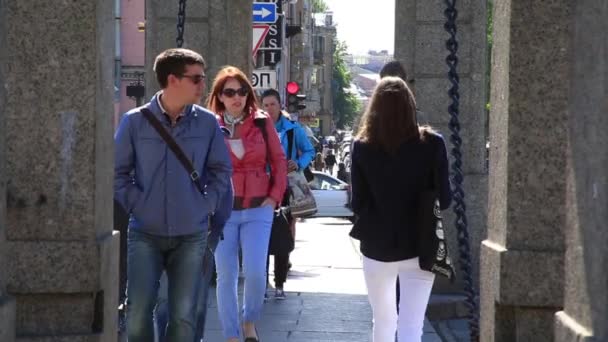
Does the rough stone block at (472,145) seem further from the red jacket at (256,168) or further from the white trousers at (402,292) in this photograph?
the white trousers at (402,292)

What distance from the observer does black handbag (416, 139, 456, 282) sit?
7.17 m

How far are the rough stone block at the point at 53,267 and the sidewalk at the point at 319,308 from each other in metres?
3.53

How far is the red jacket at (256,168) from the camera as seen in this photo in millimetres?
8844

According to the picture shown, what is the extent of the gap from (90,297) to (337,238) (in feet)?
55.8

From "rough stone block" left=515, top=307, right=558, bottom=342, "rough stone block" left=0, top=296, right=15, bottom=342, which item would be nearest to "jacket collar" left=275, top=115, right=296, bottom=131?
"rough stone block" left=515, top=307, right=558, bottom=342

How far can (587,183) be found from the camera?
15.7 ft

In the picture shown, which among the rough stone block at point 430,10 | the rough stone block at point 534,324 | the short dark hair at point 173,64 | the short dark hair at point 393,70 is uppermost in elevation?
the rough stone block at point 430,10

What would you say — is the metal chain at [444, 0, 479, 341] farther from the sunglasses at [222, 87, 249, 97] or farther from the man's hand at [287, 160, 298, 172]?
the man's hand at [287, 160, 298, 172]

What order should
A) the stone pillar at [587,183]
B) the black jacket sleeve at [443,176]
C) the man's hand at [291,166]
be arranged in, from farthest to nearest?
the man's hand at [291,166] → the black jacket sleeve at [443,176] → the stone pillar at [587,183]

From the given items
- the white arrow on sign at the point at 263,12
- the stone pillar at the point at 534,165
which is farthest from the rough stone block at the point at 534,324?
the white arrow on sign at the point at 263,12

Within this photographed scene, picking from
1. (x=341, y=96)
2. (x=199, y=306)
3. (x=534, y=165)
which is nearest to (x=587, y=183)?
(x=534, y=165)

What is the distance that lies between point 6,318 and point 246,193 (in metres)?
3.45

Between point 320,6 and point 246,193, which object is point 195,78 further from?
point 320,6

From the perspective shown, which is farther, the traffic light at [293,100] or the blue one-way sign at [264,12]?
the traffic light at [293,100]
